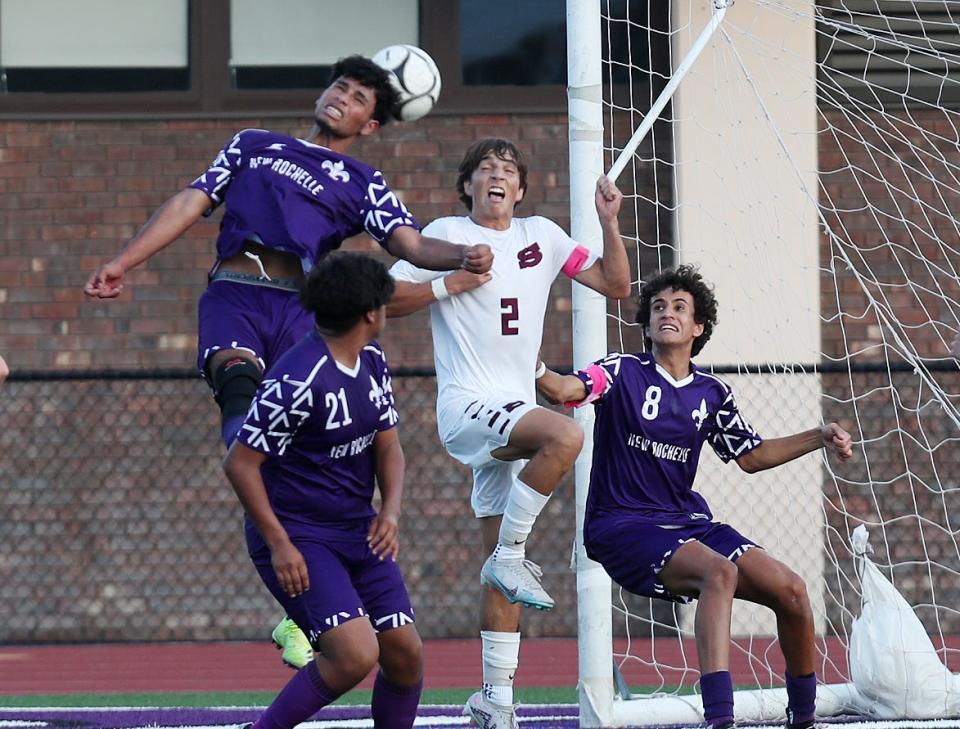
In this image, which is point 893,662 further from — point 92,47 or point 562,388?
point 92,47

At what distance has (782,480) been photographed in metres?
9.38

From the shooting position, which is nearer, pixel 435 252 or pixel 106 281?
pixel 106 281

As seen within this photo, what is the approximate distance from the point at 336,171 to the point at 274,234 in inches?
14.5

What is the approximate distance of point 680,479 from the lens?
576 cm

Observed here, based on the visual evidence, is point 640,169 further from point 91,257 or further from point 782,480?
point 91,257

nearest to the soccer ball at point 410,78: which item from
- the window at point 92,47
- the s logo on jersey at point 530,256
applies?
the s logo on jersey at point 530,256

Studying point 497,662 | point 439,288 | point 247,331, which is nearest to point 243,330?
point 247,331

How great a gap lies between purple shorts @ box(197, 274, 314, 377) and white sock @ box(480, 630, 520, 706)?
1.44 meters

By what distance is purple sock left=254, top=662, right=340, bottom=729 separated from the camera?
4.62 meters

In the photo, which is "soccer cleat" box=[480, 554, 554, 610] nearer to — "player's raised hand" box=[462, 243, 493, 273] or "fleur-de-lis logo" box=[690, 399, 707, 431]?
"fleur-de-lis logo" box=[690, 399, 707, 431]

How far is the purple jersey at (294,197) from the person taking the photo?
17.0 feet

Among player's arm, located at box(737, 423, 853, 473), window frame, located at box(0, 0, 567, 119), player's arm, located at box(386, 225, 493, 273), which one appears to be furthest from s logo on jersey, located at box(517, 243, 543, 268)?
window frame, located at box(0, 0, 567, 119)

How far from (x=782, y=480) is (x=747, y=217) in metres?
1.72

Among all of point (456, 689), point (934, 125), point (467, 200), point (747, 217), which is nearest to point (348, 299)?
point (467, 200)
